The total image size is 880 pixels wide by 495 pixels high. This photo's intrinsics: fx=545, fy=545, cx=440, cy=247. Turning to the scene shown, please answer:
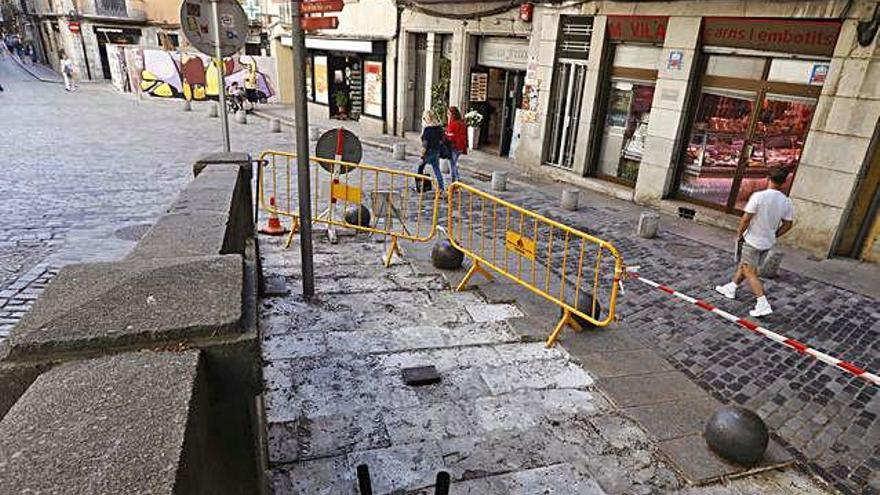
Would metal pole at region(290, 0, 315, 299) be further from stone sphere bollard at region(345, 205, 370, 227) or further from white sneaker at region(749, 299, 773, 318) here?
white sneaker at region(749, 299, 773, 318)

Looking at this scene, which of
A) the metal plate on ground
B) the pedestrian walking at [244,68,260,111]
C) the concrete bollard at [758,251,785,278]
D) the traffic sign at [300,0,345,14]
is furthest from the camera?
the pedestrian walking at [244,68,260,111]

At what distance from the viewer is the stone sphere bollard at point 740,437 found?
379cm

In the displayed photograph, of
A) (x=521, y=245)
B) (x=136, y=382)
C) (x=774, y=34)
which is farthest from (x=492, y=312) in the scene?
(x=774, y=34)

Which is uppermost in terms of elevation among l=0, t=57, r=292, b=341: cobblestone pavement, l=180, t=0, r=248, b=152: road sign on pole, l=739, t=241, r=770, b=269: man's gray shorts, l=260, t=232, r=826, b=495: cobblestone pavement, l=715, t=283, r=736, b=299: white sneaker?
l=180, t=0, r=248, b=152: road sign on pole

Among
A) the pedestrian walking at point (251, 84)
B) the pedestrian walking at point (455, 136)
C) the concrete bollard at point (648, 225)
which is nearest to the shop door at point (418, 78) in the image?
the pedestrian walking at point (455, 136)

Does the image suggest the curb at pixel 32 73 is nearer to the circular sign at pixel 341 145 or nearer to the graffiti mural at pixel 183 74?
the graffiti mural at pixel 183 74

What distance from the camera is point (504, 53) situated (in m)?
15.2

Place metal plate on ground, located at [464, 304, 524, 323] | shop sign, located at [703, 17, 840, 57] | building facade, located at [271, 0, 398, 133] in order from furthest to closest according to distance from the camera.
Answer: building facade, located at [271, 0, 398, 133] < shop sign, located at [703, 17, 840, 57] < metal plate on ground, located at [464, 304, 524, 323]

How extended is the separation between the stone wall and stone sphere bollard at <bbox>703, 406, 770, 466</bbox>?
3.16 metres

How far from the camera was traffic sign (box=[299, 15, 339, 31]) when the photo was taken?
17.2 feet

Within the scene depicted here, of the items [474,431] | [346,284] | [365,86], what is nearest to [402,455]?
[474,431]

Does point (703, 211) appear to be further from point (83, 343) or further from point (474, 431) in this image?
point (83, 343)

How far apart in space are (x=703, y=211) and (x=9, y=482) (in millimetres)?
11164

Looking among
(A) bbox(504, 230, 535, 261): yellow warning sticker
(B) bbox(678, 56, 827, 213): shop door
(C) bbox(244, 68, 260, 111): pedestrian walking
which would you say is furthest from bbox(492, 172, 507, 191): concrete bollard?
(C) bbox(244, 68, 260, 111): pedestrian walking
